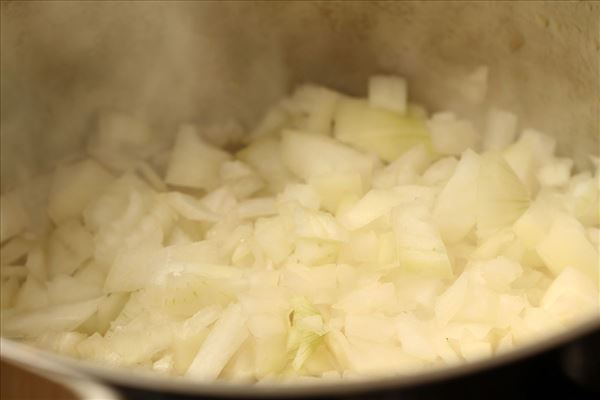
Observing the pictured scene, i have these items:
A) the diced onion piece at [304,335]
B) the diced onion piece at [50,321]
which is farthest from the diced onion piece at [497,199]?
the diced onion piece at [50,321]

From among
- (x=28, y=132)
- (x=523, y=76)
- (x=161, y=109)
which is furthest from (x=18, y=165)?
(x=523, y=76)

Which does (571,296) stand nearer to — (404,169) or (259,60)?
(404,169)

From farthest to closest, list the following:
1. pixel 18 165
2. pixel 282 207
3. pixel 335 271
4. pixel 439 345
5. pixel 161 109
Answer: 1. pixel 161 109
2. pixel 18 165
3. pixel 282 207
4. pixel 335 271
5. pixel 439 345

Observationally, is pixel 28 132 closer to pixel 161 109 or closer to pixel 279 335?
pixel 161 109

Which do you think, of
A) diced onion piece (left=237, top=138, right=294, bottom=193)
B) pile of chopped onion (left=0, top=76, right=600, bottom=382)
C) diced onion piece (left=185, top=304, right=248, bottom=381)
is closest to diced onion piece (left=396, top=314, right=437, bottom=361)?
pile of chopped onion (left=0, top=76, right=600, bottom=382)

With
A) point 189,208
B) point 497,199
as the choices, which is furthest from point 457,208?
point 189,208
